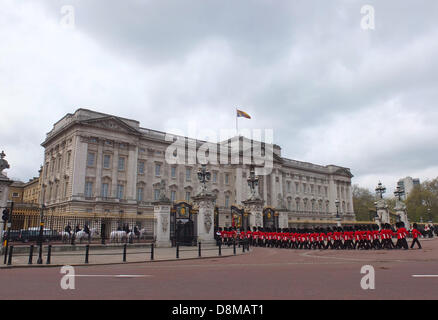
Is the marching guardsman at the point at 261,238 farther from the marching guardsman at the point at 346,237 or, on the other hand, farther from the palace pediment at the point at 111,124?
the palace pediment at the point at 111,124

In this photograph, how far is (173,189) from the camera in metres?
59.9

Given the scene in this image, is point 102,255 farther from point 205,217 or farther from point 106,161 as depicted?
point 106,161

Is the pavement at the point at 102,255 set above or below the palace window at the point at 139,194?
below

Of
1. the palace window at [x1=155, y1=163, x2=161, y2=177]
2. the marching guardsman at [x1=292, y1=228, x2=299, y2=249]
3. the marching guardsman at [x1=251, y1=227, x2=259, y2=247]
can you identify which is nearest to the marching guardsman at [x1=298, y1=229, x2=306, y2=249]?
the marching guardsman at [x1=292, y1=228, x2=299, y2=249]

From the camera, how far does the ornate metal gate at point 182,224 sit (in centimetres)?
2430

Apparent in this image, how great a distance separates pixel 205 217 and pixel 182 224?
6.28 ft

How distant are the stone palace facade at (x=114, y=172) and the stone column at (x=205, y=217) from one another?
15347 millimetres

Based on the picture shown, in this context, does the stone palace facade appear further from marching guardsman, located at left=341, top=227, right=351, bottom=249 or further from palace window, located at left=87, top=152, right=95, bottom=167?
marching guardsman, located at left=341, top=227, right=351, bottom=249

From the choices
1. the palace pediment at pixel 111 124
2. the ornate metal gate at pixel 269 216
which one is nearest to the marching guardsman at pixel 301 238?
the ornate metal gate at pixel 269 216

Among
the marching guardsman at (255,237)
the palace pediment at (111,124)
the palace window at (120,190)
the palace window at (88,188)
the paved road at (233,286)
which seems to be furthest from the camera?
the palace window at (120,190)

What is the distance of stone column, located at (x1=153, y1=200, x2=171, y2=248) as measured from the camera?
23344 mm

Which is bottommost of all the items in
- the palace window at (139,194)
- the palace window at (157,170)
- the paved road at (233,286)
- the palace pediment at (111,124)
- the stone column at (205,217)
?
the paved road at (233,286)
